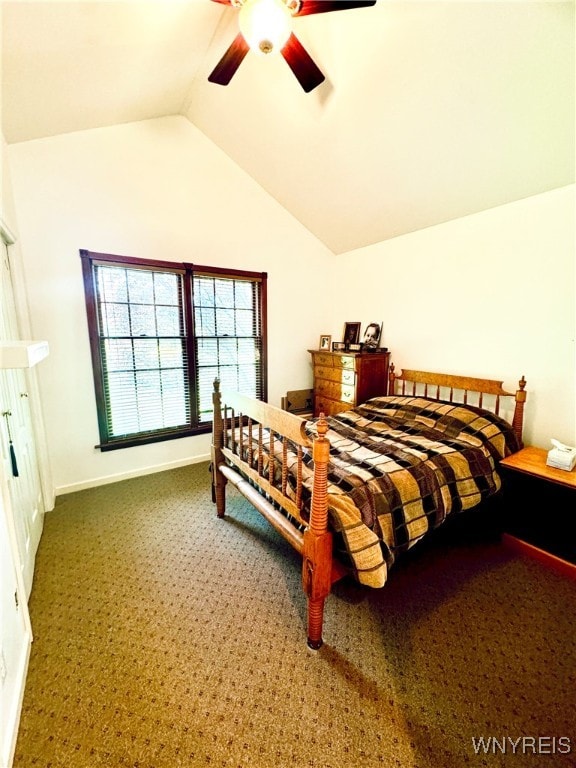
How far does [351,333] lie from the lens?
3922 mm

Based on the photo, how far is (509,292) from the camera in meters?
2.52

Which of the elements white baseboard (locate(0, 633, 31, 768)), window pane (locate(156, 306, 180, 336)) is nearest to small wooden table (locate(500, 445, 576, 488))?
white baseboard (locate(0, 633, 31, 768))

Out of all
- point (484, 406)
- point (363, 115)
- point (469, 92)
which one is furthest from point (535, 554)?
point (363, 115)

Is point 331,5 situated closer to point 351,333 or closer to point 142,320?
point 142,320

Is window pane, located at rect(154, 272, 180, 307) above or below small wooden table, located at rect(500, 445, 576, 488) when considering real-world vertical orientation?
above

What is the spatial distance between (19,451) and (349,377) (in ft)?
9.35

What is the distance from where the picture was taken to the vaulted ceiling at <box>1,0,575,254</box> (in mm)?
1607

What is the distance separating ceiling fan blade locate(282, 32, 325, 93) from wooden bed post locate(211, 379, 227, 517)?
196 cm

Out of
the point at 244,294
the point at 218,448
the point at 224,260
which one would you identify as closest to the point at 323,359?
the point at 244,294

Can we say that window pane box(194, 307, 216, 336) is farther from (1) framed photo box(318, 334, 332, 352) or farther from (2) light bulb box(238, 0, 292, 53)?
(2) light bulb box(238, 0, 292, 53)

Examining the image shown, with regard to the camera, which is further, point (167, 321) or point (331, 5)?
point (167, 321)

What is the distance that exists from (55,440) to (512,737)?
11.2ft

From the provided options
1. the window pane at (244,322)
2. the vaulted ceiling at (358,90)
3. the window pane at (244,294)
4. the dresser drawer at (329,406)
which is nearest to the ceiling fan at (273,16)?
the vaulted ceiling at (358,90)

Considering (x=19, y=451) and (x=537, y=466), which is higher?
(x=19, y=451)
